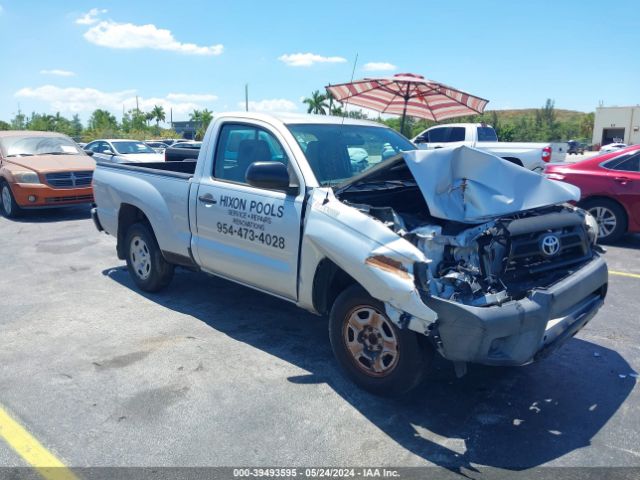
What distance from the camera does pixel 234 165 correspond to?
4863 mm

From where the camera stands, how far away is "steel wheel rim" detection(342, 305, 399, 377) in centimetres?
353

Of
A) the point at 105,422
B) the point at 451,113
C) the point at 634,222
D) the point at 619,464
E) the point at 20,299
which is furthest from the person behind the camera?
the point at 451,113

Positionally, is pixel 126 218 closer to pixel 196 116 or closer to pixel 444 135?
pixel 444 135

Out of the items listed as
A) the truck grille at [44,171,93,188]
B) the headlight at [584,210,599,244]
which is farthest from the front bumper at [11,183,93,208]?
the headlight at [584,210,599,244]

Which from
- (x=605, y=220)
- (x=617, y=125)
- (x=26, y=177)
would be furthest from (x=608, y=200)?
(x=617, y=125)

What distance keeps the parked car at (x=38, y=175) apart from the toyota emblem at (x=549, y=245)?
393 inches

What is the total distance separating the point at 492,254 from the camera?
3.49 metres

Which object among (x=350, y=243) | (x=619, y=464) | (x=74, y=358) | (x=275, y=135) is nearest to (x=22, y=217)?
(x=74, y=358)

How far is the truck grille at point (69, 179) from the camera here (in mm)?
10898

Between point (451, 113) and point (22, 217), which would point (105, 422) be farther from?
point (22, 217)

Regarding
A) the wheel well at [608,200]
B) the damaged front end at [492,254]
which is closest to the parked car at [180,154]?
the damaged front end at [492,254]

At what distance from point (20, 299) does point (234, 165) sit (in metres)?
3.05

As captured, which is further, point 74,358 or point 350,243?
point 74,358

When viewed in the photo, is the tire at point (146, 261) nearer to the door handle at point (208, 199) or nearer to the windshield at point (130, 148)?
the door handle at point (208, 199)
